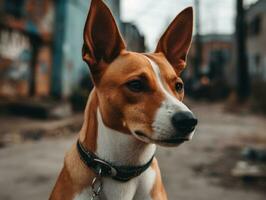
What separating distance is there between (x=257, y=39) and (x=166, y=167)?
26.4m

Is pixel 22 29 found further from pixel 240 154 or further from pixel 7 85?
Answer: pixel 240 154

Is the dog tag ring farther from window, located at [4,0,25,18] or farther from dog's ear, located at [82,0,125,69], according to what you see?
window, located at [4,0,25,18]

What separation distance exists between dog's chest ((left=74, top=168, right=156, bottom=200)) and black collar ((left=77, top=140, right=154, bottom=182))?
4 centimetres

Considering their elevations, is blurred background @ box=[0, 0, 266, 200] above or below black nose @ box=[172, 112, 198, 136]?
below

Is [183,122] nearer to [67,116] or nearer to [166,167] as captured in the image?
[166,167]

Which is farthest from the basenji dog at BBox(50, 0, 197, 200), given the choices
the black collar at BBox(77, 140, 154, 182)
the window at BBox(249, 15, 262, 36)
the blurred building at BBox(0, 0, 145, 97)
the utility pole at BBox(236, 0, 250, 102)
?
the window at BBox(249, 15, 262, 36)

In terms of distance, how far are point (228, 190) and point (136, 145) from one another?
4.04m

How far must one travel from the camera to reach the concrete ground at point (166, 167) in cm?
570

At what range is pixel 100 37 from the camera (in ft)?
8.09

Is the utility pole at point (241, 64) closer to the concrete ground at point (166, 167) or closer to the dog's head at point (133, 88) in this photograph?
the concrete ground at point (166, 167)

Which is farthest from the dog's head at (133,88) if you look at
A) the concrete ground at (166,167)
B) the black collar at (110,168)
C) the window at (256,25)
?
the window at (256,25)

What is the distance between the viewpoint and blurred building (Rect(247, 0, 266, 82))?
30.1m

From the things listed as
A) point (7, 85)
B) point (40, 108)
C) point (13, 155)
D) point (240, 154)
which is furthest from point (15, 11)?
point (240, 154)

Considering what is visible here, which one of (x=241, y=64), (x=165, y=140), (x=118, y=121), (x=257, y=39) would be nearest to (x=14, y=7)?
(x=241, y=64)
